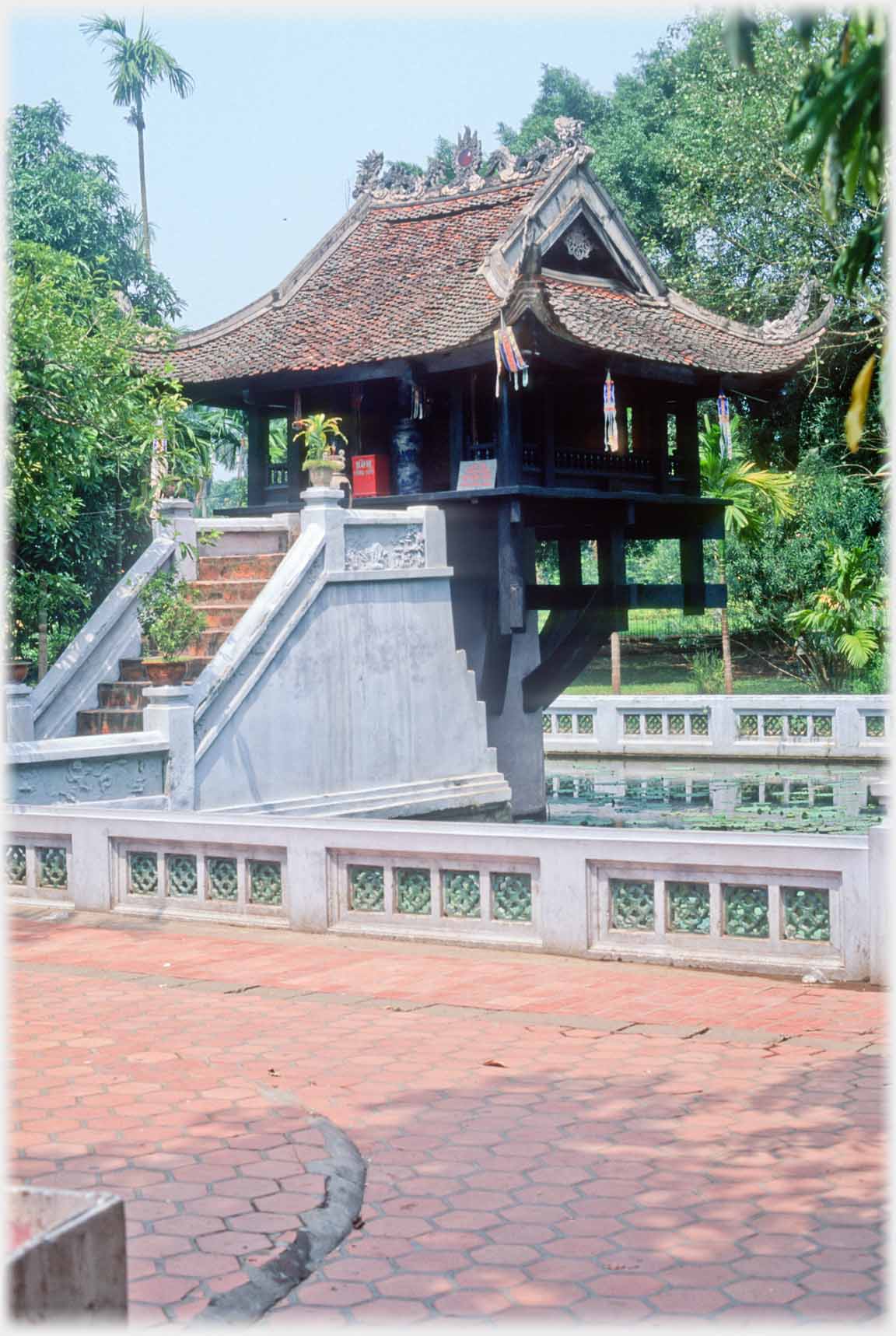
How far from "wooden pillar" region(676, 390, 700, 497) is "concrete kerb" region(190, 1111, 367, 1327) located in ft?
49.8

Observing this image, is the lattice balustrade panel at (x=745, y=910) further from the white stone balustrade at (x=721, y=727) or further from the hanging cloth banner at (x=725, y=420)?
the white stone balustrade at (x=721, y=727)

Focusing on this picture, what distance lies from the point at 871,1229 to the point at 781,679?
27.9m

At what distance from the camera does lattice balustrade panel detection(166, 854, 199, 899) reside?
9.90m

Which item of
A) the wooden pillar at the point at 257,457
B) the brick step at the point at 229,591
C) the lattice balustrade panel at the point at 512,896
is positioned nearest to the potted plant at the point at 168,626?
the brick step at the point at 229,591

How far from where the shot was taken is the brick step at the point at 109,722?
595 inches

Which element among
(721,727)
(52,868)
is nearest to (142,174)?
(721,727)

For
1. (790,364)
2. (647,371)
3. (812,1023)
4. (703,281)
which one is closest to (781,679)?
(703,281)

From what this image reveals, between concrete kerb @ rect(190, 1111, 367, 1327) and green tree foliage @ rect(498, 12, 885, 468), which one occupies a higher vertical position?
green tree foliage @ rect(498, 12, 885, 468)

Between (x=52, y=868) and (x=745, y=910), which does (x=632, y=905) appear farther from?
(x=52, y=868)

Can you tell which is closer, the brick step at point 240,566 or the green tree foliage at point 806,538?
the brick step at point 240,566

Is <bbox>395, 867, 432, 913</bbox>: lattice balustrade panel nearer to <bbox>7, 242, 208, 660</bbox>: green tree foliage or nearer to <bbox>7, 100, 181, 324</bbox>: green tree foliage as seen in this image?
<bbox>7, 242, 208, 660</bbox>: green tree foliage

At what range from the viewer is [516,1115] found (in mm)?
5676

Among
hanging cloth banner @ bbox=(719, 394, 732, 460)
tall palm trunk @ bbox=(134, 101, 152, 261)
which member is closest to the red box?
hanging cloth banner @ bbox=(719, 394, 732, 460)

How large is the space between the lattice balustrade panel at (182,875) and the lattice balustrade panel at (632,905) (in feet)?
9.52
